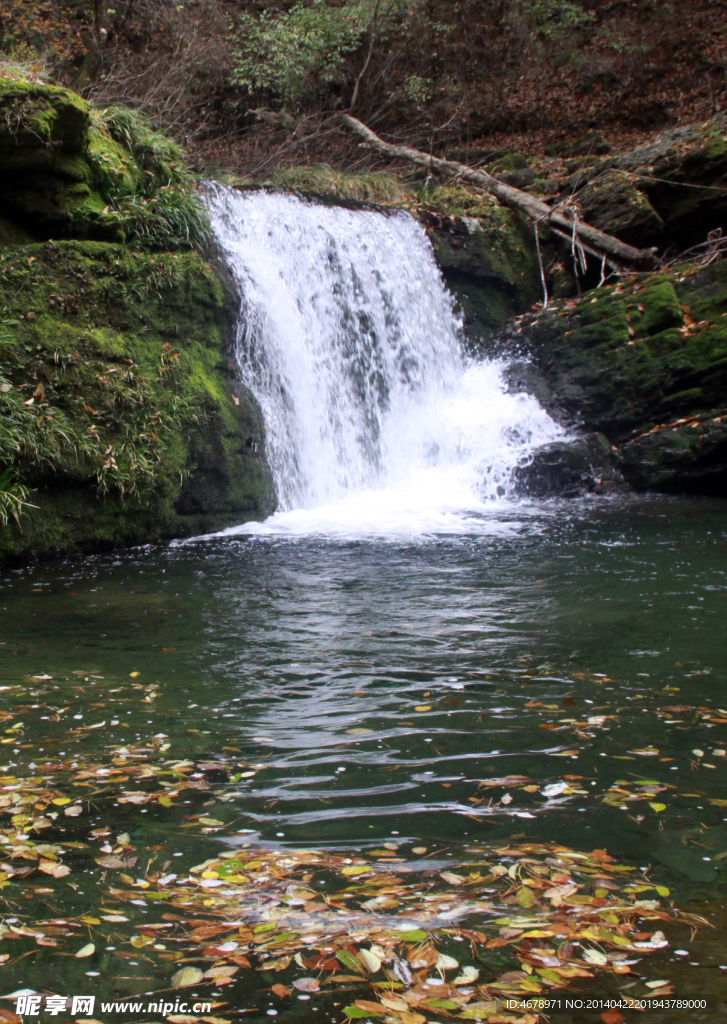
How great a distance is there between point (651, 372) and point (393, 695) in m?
8.63

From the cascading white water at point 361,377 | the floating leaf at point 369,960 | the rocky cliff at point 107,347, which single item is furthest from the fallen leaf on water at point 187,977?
the cascading white water at point 361,377

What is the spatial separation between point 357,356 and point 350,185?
450cm

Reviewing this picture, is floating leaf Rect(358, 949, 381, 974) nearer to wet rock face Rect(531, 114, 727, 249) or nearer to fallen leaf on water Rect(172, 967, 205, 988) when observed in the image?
fallen leaf on water Rect(172, 967, 205, 988)

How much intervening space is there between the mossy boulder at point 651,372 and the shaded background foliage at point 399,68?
726 cm

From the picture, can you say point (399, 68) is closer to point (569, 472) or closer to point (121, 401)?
point (569, 472)

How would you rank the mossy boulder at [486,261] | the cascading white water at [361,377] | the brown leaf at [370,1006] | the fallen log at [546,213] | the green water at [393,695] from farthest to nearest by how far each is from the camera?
the mossy boulder at [486,261] < the fallen log at [546,213] < the cascading white water at [361,377] < the green water at [393,695] < the brown leaf at [370,1006]

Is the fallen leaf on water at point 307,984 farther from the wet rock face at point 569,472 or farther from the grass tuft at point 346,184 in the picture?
the grass tuft at point 346,184

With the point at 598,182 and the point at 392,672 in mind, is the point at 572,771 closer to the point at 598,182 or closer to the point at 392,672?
the point at 392,672

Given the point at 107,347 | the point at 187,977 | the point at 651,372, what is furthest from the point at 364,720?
the point at 651,372

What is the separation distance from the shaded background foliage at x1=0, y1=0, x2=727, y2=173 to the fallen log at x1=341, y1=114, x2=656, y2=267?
1314 mm

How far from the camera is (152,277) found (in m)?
8.93

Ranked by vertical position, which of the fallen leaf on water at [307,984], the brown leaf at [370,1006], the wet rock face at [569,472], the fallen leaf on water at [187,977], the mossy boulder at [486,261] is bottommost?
the brown leaf at [370,1006]

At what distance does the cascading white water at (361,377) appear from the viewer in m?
10.2

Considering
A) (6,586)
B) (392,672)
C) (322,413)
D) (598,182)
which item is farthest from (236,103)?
(392,672)
